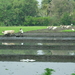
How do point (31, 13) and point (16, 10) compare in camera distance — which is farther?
point (31, 13)

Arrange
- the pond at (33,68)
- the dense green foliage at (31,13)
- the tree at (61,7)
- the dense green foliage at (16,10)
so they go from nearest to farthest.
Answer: the pond at (33,68)
the dense green foliage at (16,10)
the dense green foliage at (31,13)
the tree at (61,7)

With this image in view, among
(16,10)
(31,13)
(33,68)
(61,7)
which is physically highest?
(61,7)

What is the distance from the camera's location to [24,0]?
74.6 m

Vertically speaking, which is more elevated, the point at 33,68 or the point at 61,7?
the point at 61,7

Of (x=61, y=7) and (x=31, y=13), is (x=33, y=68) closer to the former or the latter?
(x=31, y=13)

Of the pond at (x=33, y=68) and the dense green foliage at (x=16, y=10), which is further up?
the dense green foliage at (x=16, y=10)

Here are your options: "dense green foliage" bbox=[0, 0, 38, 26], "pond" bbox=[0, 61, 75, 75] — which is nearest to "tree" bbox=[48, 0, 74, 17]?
"dense green foliage" bbox=[0, 0, 38, 26]

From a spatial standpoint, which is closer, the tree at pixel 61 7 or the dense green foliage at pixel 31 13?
the dense green foliage at pixel 31 13

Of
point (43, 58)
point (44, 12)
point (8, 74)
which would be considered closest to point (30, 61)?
point (43, 58)

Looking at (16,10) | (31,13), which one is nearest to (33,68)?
(16,10)

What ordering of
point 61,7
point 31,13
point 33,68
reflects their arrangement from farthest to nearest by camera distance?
1. point 31,13
2. point 61,7
3. point 33,68

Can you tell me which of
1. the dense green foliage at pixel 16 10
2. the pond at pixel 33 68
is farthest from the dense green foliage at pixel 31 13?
the pond at pixel 33 68

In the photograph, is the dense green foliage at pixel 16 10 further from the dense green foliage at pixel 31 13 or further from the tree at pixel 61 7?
Result: the tree at pixel 61 7

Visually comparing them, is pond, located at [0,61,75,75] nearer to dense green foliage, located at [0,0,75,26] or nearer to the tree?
dense green foliage, located at [0,0,75,26]
